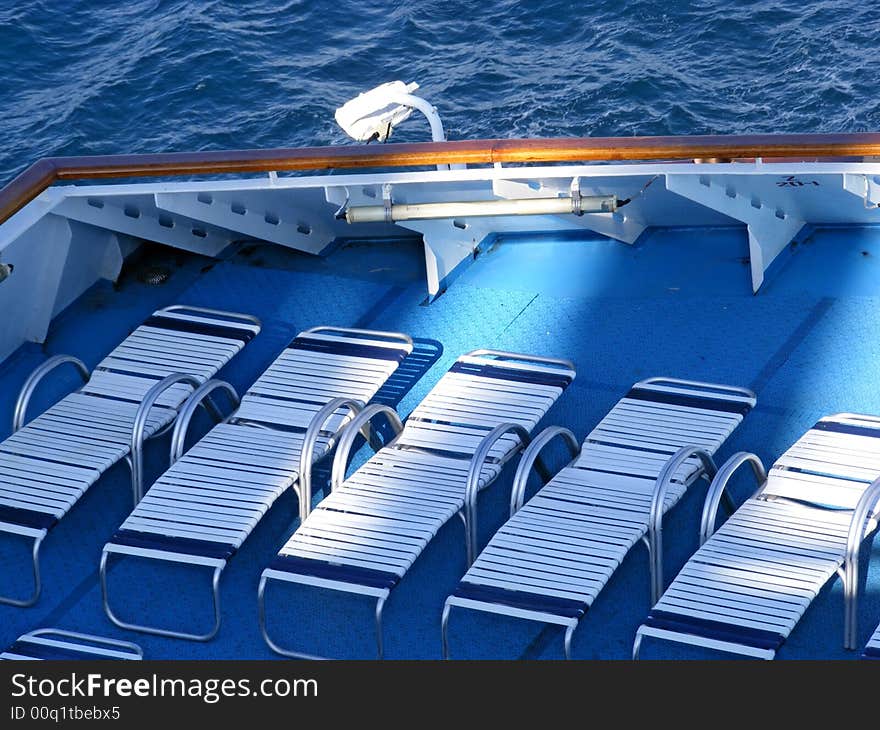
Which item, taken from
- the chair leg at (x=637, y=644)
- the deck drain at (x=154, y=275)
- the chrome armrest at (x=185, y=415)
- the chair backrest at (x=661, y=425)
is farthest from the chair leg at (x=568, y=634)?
the deck drain at (x=154, y=275)

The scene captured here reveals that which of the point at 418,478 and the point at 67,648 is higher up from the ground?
Answer: the point at 418,478

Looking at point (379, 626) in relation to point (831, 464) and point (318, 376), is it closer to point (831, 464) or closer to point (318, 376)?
point (318, 376)

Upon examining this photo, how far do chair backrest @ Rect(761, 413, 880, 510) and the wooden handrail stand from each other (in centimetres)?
122

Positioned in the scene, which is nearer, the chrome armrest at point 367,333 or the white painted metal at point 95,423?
the white painted metal at point 95,423

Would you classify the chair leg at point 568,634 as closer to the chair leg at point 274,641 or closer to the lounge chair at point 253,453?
the chair leg at point 274,641

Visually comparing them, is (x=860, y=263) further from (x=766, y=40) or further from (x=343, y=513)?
(x=766, y=40)

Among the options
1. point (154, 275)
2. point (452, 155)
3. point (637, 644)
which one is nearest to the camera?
point (637, 644)

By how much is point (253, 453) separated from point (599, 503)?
1437 mm

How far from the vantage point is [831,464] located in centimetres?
559

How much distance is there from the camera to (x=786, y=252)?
6965mm

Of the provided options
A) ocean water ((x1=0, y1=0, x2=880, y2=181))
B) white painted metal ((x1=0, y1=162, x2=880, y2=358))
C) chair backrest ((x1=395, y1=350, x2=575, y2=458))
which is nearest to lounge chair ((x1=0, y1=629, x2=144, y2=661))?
chair backrest ((x1=395, y1=350, x2=575, y2=458))

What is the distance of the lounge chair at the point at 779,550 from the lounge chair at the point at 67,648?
184cm


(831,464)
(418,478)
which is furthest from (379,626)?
(831,464)

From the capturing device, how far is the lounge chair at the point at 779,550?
195 inches
